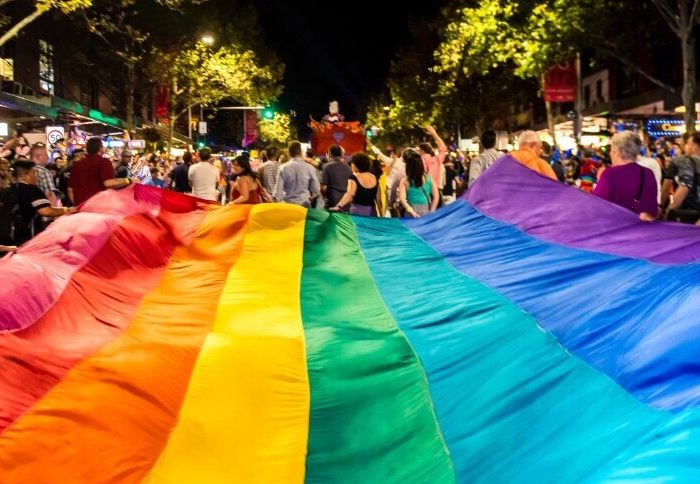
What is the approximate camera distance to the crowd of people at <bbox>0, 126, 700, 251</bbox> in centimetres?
712

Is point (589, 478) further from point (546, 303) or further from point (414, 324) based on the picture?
point (414, 324)

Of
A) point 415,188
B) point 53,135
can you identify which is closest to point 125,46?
point 53,135

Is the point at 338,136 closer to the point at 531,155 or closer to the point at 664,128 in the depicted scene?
the point at 664,128

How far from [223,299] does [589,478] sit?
12.8 ft

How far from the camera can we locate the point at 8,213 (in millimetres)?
8680

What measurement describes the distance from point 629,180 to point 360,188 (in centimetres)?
487

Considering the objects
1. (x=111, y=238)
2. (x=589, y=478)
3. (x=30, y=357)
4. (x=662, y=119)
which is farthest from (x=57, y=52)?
(x=589, y=478)

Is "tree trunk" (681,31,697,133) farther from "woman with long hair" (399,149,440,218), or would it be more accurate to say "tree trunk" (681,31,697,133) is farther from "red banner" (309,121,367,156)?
"red banner" (309,121,367,156)

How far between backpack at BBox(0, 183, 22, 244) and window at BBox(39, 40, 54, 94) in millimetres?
31975

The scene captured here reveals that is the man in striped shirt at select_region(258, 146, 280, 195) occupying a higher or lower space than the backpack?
higher

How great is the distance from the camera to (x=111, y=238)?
6.96 metres

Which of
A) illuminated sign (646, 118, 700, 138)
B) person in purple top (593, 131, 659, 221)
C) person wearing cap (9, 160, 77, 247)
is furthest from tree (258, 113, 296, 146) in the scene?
person in purple top (593, 131, 659, 221)

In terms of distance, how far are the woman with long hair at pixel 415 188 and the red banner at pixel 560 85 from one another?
26.4 m

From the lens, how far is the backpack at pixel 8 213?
8633 millimetres
